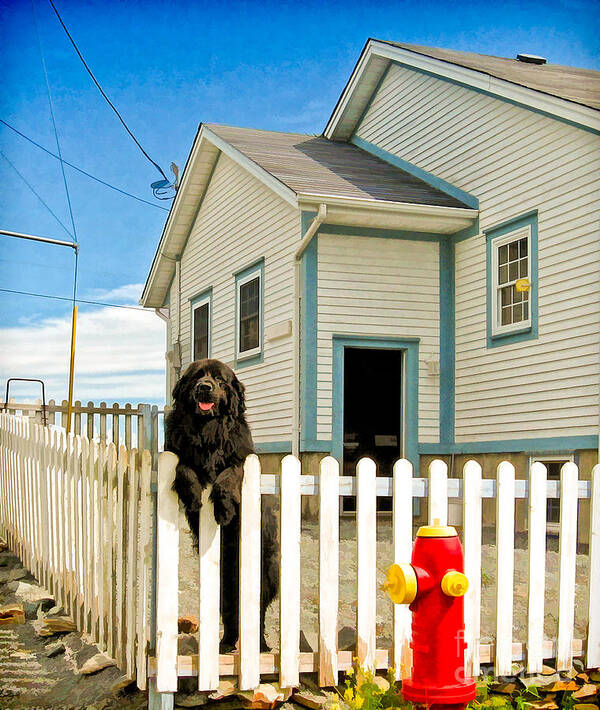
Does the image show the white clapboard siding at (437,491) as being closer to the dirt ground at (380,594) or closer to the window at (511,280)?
the dirt ground at (380,594)

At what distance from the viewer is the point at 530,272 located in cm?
1002

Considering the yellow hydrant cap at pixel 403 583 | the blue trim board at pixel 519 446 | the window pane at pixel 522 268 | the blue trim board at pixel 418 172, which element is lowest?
the blue trim board at pixel 519 446

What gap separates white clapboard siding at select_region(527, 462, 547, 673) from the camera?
4.30 m

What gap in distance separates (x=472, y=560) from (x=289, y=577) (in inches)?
35.7

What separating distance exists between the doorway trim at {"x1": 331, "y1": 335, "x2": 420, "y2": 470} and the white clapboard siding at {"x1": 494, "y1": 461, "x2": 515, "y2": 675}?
6.45 meters

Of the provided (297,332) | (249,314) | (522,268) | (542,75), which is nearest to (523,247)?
(522,268)

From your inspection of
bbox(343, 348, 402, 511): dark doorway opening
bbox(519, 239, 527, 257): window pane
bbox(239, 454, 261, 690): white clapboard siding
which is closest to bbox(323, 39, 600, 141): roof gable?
bbox(519, 239, 527, 257): window pane

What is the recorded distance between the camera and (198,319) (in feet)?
51.0

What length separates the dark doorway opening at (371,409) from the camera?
46.9 feet

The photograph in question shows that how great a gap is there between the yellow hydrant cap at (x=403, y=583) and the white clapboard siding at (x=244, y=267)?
7.82 m

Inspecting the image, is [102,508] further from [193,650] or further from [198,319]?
[198,319]

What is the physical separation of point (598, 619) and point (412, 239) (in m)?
7.46

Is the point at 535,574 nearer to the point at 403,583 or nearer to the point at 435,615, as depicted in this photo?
the point at 435,615

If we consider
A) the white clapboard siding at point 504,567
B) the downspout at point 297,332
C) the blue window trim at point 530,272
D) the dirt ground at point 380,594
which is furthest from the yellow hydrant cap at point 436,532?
the downspout at point 297,332
